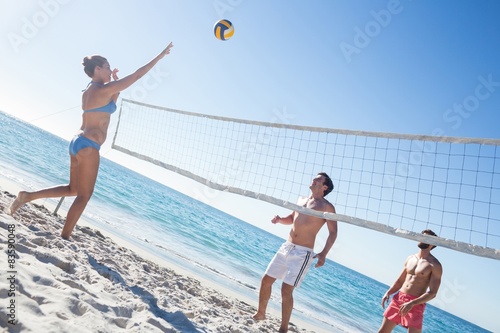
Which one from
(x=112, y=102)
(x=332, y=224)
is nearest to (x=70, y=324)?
(x=112, y=102)

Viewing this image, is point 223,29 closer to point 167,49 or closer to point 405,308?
point 167,49

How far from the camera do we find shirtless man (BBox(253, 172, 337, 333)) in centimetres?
349

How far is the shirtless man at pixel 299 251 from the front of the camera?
Result: 11.5 ft

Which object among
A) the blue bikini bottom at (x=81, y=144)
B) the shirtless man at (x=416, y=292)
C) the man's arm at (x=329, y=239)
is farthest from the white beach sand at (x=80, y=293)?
the shirtless man at (x=416, y=292)

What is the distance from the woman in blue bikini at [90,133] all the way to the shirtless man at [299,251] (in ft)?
6.29

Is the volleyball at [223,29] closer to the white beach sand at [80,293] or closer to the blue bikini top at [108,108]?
the blue bikini top at [108,108]

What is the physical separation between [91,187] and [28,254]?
836mm

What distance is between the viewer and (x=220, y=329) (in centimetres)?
310

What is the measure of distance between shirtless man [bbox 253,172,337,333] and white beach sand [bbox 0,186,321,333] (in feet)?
1.56

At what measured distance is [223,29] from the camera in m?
5.70

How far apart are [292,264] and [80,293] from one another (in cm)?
198

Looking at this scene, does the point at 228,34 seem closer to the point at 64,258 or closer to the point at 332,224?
the point at 332,224

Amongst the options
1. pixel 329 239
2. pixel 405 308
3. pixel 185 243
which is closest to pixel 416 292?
pixel 405 308

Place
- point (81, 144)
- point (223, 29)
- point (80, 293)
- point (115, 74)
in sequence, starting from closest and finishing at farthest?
point (80, 293)
point (81, 144)
point (115, 74)
point (223, 29)
